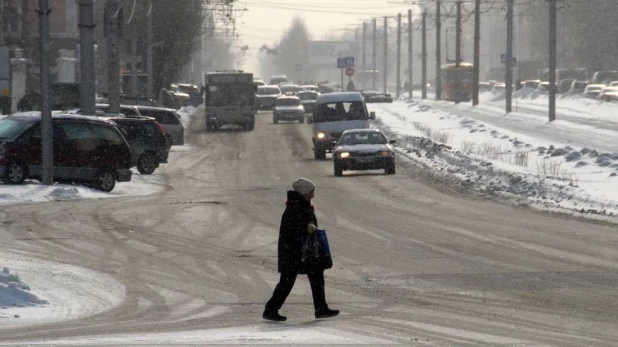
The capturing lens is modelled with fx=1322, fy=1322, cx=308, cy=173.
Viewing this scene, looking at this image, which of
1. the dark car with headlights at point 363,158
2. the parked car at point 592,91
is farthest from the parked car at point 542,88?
the dark car with headlights at point 363,158

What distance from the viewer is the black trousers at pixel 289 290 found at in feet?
41.9

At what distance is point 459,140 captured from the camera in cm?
5278

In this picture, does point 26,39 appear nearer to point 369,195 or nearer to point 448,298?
point 369,195

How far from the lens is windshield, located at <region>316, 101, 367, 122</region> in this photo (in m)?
45.8

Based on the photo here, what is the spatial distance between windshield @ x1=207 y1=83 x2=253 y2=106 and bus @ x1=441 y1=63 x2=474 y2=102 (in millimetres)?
43364

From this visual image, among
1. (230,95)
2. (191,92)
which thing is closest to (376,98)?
(191,92)

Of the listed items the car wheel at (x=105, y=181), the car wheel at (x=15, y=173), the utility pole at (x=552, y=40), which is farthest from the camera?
the utility pole at (x=552, y=40)

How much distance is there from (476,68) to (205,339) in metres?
74.4

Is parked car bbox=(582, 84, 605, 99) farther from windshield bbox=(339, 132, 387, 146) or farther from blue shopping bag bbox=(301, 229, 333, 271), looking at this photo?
blue shopping bag bbox=(301, 229, 333, 271)

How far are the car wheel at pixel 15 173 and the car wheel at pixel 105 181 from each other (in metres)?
1.71

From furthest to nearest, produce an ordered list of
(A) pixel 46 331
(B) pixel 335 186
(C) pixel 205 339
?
1. (B) pixel 335 186
2. (A) pixel 46 331
3. (C) pixel 205 339

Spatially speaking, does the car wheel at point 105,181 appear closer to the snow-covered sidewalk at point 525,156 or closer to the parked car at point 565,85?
the snow-covered sidewalk at point 525,156

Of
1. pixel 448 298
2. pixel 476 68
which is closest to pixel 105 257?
pixel 448 298

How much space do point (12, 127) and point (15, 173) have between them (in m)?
1.27
